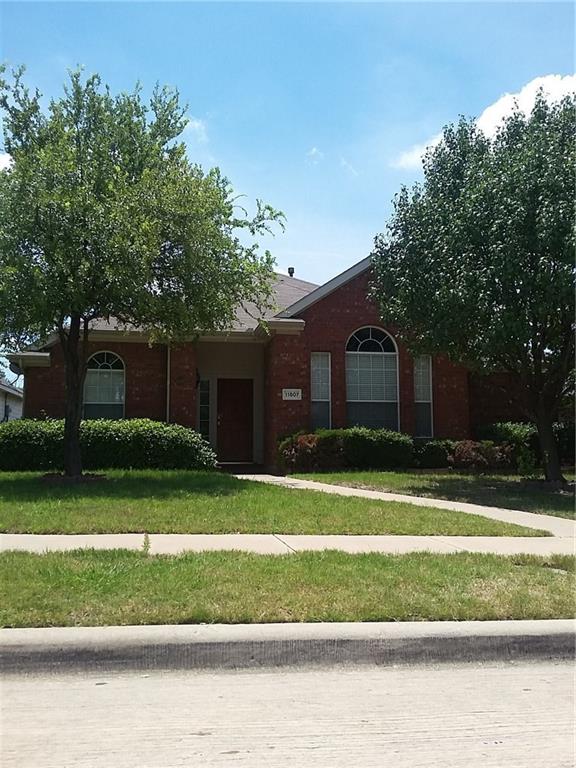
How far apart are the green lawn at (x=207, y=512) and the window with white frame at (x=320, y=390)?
6306 millimetres

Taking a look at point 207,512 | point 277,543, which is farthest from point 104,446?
point 277,543

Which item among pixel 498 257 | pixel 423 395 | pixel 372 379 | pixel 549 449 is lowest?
pixel 549 449

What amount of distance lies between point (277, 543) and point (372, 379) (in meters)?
11.4

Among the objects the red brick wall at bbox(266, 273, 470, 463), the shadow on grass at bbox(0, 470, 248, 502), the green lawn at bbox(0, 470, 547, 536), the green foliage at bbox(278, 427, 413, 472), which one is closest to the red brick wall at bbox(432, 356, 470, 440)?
the red brick wall at bbox(266, 273, 470, 463)

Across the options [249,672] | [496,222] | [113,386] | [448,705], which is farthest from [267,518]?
[113,386]

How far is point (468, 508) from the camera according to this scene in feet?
37.7

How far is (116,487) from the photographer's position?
11891mm

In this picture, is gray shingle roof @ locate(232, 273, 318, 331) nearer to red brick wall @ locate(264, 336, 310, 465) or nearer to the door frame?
red brick wall @ locate(264, 336, 310, 465)

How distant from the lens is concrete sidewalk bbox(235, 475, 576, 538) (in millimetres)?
9875

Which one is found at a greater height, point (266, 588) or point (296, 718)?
point (266, 588)

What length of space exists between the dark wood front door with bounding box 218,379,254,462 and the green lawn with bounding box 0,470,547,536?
Result: 319 inches

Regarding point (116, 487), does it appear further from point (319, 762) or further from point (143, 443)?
point (319, 762)

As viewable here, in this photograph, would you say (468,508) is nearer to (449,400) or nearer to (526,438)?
(526,438)

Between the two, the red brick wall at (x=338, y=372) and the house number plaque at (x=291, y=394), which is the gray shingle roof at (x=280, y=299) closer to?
the red brick wall at (x=338, y=372)
